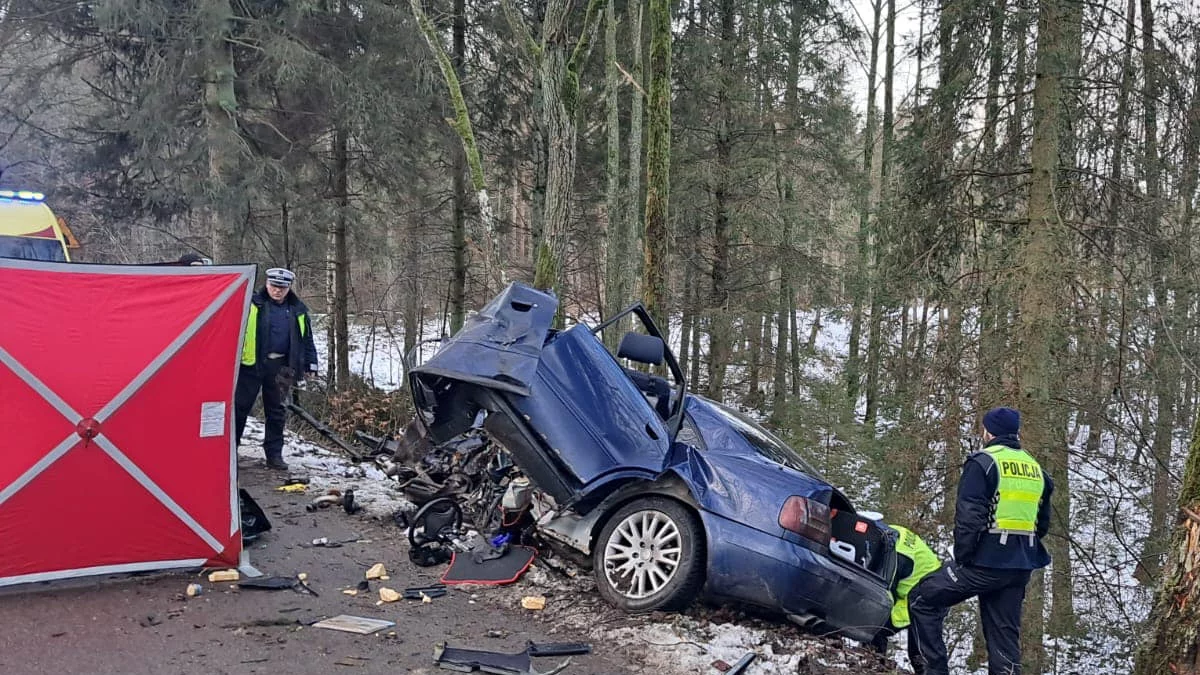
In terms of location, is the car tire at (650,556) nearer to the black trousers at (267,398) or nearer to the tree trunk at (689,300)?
the black trousers at (267,398)

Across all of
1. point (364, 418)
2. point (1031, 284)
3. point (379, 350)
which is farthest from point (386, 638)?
point (379, 350)

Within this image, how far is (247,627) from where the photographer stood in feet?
14.5

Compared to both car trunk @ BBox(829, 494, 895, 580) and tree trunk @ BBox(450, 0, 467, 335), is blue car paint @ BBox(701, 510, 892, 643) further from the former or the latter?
tree trunk @ BBox(450, 0, 467, 335)

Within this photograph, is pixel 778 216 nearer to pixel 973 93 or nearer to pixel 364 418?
pixel 973 93

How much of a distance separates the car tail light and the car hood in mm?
1730

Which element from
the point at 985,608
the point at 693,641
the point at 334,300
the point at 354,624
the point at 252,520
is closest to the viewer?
the point at 693,641

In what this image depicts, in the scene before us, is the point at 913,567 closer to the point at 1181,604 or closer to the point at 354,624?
the point at 1181,604

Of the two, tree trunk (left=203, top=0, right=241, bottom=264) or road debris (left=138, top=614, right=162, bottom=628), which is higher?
tree trunk (left=203, top=0, right=241, bottom=264)

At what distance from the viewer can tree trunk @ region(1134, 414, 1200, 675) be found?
3.46 meters

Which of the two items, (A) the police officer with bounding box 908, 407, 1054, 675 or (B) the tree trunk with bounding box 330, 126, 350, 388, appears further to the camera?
(B) the tree trunk with bounding box 330, 126, 350, 388

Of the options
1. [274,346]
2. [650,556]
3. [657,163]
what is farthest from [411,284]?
[650,556]

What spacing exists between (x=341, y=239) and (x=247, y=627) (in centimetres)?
1218

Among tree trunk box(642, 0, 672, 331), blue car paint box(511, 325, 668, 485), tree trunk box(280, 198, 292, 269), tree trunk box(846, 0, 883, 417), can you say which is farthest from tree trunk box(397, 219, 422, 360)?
blue car paint box(511, 325, 668, 485)

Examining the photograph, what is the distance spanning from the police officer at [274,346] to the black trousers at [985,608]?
5819mm
